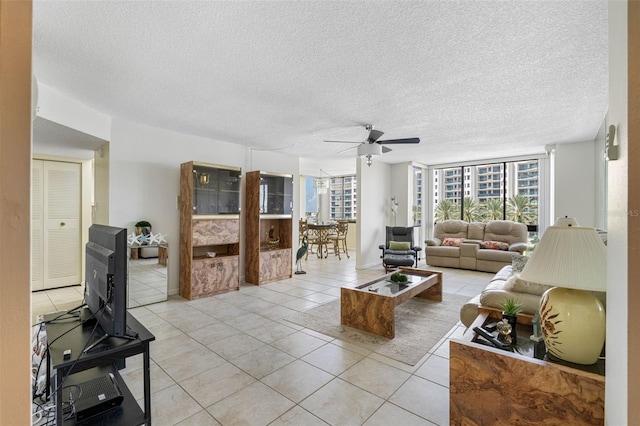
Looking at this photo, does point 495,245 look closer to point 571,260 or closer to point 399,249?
point 399,249

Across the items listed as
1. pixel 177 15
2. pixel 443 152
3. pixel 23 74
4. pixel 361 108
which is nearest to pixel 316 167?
pixel 443 152

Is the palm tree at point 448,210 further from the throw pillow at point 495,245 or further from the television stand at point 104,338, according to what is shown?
the television stand at point 104,338

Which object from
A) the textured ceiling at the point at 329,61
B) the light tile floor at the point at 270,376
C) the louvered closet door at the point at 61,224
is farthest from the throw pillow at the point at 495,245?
the louvered closet door at the point at 61,224

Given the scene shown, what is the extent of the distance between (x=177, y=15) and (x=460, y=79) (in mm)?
2390

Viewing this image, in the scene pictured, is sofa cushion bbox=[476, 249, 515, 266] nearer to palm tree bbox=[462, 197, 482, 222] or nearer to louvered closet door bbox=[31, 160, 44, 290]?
palm tree bbox=[462, 197, 482, 222]

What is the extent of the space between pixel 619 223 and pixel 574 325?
0.85m

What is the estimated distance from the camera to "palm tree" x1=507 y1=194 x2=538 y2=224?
6898mm

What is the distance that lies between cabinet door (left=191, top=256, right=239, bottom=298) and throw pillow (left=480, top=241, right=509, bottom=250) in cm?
524

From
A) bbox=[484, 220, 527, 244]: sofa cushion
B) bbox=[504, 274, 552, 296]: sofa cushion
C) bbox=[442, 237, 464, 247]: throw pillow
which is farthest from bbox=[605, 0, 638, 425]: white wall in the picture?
bbox=[484, 220, 527, 244]: sofa cushion

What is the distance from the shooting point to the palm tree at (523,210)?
6898mm

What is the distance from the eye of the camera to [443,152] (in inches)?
250

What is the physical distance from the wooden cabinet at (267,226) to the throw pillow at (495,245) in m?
4.26

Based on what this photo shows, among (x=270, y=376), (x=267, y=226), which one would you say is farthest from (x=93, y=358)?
(x=267, y=226)

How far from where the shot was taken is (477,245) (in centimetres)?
648
